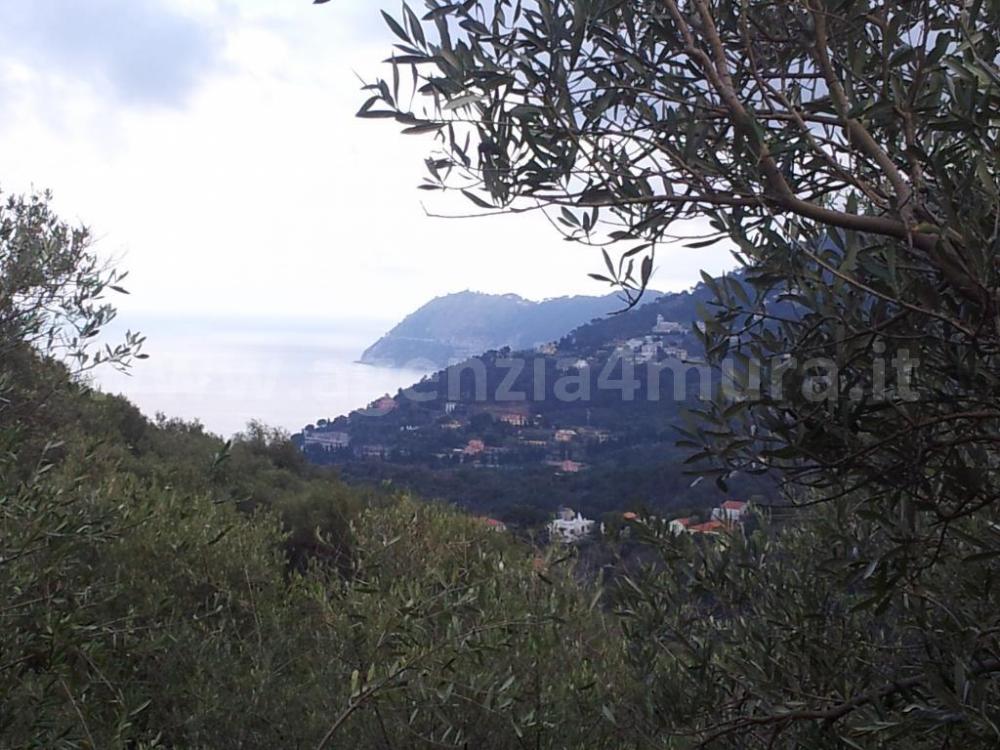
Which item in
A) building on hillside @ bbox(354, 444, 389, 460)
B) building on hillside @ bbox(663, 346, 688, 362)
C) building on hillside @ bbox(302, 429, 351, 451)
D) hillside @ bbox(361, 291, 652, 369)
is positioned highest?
hillside @ bbox(361, 291, 652, 369)

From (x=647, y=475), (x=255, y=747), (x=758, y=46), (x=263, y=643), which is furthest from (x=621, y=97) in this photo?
(x=647, y=475)

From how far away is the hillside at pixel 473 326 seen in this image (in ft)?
156

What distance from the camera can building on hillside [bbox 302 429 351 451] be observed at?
100 feet

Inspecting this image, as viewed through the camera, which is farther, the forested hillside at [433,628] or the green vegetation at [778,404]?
the forested hillside at [433,628]

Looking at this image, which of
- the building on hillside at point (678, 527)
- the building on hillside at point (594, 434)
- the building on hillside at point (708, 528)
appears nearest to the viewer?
the building on hillside at point (678, 527)

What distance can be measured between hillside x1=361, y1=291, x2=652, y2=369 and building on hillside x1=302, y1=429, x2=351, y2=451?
7.39 m

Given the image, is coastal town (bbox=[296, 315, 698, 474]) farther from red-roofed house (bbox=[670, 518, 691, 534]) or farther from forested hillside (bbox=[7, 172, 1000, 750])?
red-roofed house (bbox=[670, 518, 691, 534])

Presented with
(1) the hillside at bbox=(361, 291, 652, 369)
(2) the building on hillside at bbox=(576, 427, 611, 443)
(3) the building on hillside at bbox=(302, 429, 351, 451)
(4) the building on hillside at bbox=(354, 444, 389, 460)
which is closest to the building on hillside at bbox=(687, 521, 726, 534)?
(3) the building on hillside at bbox=(302, 429, 351, 451)

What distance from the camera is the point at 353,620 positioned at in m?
4.57

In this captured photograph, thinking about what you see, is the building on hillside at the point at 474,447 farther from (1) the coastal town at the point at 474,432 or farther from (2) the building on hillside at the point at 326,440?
(2) the building on hillside at the point at 326,440

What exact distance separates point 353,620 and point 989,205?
13.0 feet

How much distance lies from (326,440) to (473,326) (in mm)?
26841

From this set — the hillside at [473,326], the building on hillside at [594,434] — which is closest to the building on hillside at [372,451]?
the hillside at [473,326]

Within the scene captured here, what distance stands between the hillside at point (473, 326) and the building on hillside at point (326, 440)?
7393 millimetres
